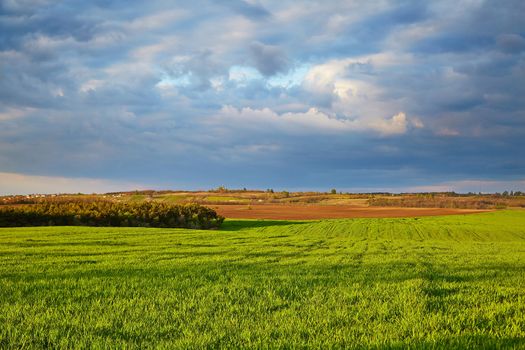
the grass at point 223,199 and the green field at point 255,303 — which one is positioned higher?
the grass at point 223,199

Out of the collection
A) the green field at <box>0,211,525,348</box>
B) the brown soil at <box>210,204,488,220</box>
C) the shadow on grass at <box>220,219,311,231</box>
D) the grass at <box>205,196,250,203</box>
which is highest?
the grass at <box>205,196,250,203</box>

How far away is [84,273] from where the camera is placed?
14.4 meters

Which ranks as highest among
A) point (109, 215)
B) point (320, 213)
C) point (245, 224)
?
point (109, 215)

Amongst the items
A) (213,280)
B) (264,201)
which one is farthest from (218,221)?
(264,201)

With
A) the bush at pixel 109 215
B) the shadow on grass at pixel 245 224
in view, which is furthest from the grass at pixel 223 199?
the bush at pixel 109 215

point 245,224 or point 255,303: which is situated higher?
point 255,303

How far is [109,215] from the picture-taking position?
49.1 metres

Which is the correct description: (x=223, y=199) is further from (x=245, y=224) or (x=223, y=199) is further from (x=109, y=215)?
(x=109, y=215)

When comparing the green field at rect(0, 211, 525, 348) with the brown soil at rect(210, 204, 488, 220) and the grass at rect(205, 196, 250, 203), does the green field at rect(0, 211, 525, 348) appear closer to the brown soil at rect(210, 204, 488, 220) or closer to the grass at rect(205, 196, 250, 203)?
the brown soil at rect(210, 204, 488, 220)

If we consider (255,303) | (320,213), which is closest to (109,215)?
(320,213)

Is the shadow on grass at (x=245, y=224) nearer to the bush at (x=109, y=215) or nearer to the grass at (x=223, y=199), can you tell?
the bush at (x=109, y=215)

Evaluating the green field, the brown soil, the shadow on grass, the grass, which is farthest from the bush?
the grass

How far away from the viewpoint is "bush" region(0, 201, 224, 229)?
4509cm

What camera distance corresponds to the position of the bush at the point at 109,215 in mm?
45094
